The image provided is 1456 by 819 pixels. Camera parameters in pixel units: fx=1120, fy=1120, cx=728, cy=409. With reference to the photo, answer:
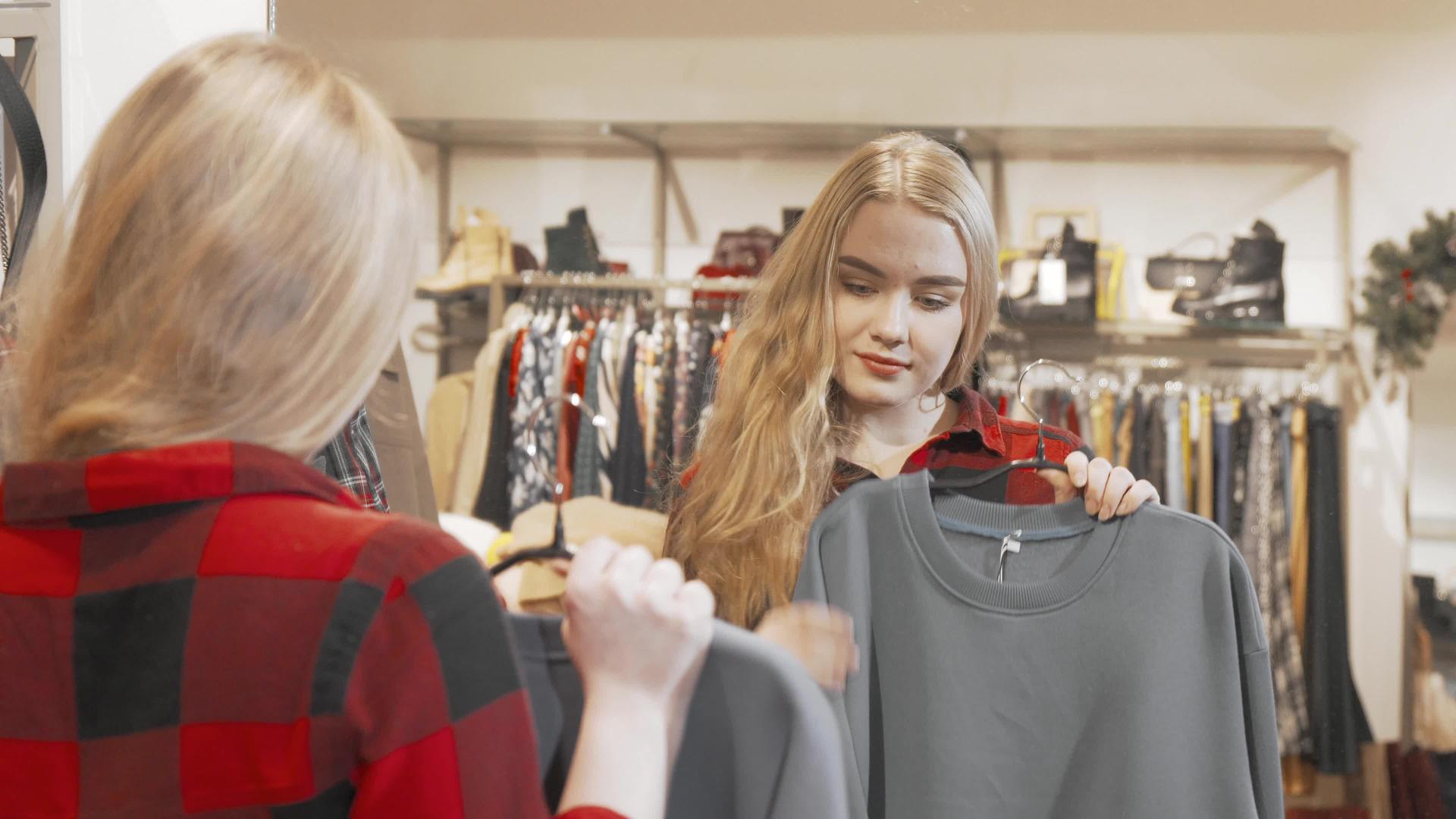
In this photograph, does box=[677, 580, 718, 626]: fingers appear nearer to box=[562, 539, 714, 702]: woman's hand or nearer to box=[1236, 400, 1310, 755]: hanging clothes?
box=[562, 539, 714, 702]: woman's hand

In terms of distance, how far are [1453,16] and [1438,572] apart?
70 cm

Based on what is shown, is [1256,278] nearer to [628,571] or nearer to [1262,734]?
[1262,734]

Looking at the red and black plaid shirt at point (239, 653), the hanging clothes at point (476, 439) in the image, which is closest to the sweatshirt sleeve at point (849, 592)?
the red and black plaid shirt at point (239, 653)

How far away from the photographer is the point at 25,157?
0.90 m

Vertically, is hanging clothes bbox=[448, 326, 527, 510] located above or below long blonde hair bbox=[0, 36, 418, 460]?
below

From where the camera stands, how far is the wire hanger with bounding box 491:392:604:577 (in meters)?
0.66

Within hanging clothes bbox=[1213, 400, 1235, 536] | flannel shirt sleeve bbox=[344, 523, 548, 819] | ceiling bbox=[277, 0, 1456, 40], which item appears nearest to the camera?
flannel shirt sleeve bbox=[344, 523, 548, 819]

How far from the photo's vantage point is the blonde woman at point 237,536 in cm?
46

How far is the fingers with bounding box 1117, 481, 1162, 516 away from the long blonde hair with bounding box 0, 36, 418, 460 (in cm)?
57

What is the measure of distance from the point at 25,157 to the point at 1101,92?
1172mm

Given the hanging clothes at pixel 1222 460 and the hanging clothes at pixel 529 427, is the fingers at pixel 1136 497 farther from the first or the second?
the hanging clothes at pixel 1222 460

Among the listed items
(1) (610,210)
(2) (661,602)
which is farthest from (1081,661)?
(1) (610,210)

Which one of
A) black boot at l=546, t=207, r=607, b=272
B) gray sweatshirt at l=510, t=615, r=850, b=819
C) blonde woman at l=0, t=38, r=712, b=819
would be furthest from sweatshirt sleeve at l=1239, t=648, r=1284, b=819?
black boot at l=546, t=207, r=607, b=272

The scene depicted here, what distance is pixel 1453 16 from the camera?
134 centimetres
